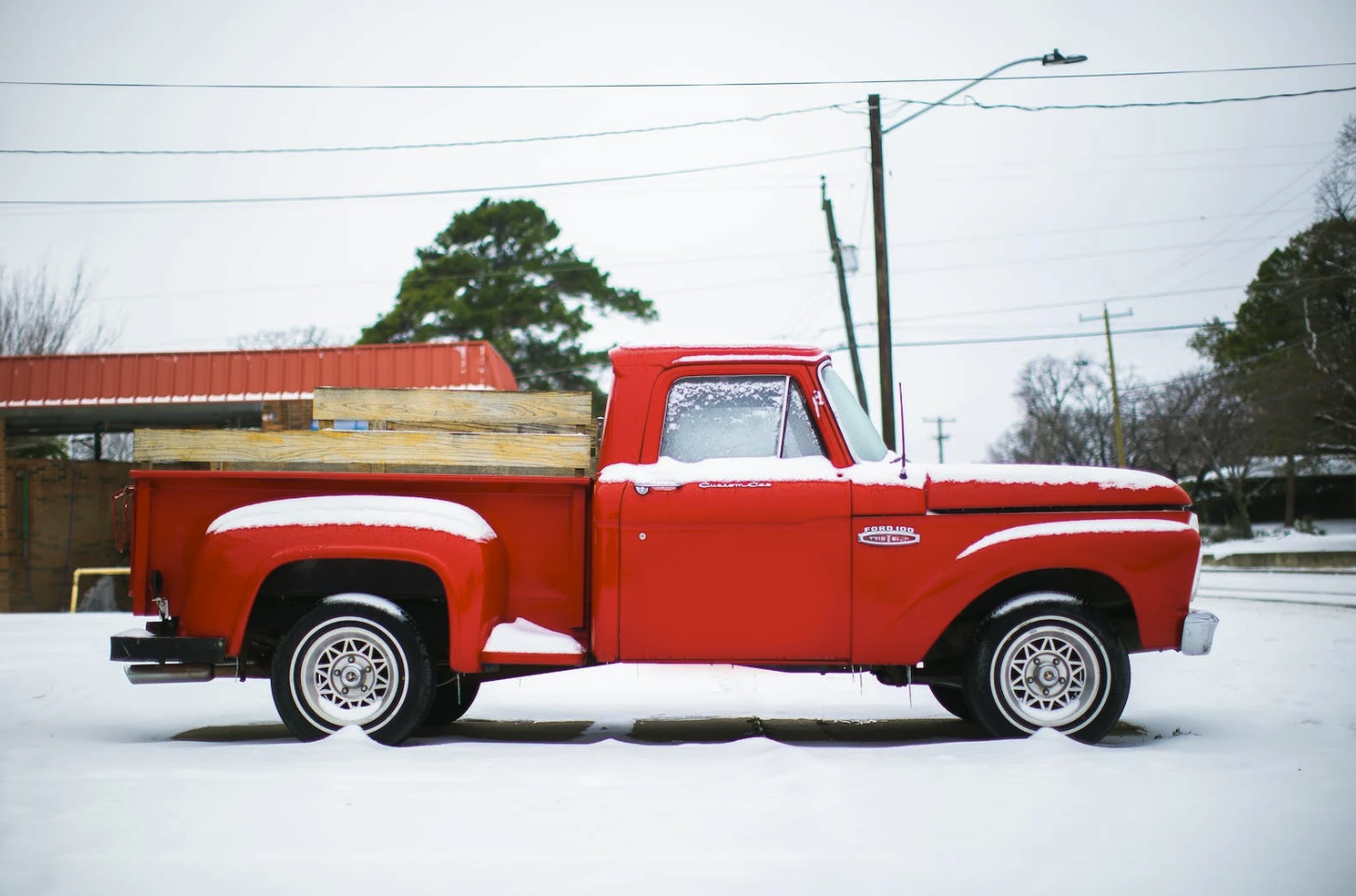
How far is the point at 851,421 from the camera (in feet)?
18.6

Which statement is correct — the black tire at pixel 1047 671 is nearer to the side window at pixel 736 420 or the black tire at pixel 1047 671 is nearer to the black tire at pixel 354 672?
the side window at pixel 736 420

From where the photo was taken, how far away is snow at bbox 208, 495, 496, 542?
526 centimetres

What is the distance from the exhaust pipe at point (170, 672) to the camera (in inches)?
211

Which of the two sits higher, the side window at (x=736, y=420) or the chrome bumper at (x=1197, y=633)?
the side window at (x=736, y=420)

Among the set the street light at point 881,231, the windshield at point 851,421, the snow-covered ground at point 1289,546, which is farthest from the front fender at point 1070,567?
the snow-covered ground at point 1289,546

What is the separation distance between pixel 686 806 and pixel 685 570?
1.43 meters

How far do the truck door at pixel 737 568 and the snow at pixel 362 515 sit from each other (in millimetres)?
780

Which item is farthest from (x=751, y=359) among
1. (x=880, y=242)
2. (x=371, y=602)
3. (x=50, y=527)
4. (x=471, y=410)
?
(x=50, y=527)

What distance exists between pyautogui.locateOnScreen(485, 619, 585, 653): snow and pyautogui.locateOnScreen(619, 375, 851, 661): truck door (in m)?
0.32

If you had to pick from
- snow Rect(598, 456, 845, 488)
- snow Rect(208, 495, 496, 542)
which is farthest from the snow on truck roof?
snow Rect(208, 495, 496, 542)

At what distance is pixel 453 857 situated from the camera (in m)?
3.52

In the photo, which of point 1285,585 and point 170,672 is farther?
point 1285,585

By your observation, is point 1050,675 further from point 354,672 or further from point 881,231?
point 881,231

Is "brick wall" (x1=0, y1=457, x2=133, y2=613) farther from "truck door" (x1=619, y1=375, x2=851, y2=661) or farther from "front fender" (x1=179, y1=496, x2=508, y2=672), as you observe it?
"truck door" (x1=619, y1=375, x2=851, y2=661)
